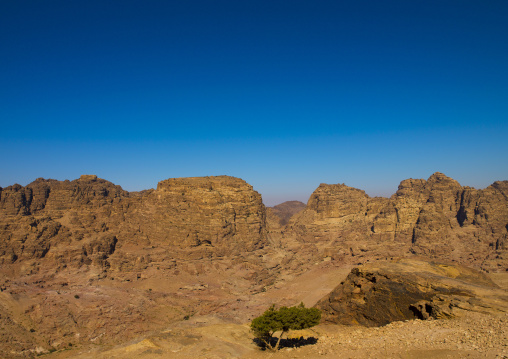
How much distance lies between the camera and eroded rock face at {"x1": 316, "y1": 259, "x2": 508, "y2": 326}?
21250mm

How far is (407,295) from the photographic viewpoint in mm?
25109

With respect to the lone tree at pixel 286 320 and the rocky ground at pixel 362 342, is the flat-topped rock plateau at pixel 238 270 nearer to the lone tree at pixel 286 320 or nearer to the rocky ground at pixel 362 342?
the rocky ground at pixel 362 342

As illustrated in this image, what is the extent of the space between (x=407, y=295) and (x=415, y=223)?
7422 centimetres

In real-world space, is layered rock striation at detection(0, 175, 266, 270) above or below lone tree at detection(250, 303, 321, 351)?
above

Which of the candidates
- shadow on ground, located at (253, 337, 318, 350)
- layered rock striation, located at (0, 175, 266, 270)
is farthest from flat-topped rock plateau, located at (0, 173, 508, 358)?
shadow on ground, located at (253, 337, 318, 350)

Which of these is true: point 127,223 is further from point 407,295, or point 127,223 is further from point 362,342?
point 362,342

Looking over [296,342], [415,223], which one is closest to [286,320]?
[296,342]

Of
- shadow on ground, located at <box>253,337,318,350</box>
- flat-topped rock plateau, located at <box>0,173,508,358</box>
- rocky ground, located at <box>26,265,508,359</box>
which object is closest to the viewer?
rocky ground, located at <box>26,265,508,359</box>

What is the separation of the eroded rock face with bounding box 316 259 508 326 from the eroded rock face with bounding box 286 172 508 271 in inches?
1816

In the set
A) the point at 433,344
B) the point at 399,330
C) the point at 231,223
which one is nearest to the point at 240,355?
the point at 399,330

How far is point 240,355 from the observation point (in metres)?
25.2

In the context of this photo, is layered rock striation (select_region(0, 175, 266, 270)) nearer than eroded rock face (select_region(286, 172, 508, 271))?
Yes

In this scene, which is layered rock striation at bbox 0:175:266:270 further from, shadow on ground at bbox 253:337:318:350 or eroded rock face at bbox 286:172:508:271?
shadow on ground at bbox 253:337:318:350

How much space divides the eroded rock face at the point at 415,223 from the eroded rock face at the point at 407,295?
4613cm
